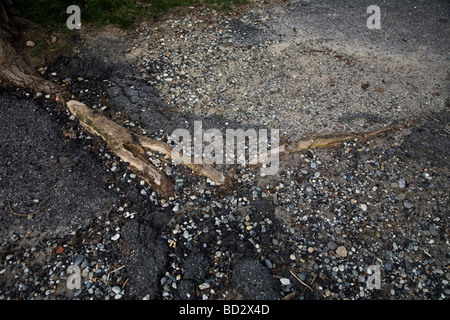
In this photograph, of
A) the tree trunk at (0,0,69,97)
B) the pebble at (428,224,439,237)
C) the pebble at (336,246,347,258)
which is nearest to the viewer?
the pebble at (336,246,347,258)

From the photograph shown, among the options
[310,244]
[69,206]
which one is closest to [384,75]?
[310,244]

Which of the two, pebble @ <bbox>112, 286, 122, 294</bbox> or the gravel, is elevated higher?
the gravel

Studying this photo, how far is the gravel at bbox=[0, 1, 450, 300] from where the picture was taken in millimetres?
3889

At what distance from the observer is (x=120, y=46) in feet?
22.5

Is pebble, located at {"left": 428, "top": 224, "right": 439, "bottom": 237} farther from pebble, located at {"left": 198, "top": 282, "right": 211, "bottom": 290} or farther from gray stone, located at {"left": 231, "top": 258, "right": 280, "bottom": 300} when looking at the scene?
pebble, located at {"left": 198, "top": 282, "right": 211, "bottom": 290}

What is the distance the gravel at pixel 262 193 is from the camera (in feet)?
12.8

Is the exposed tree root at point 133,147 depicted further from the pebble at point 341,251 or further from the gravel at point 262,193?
the pebble at point 341,251

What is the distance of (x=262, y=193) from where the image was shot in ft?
15.3

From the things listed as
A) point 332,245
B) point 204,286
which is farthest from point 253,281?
point 332,245

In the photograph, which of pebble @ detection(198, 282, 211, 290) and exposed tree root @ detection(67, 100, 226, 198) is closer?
pebble @ detection(198, 282, 211, 290)

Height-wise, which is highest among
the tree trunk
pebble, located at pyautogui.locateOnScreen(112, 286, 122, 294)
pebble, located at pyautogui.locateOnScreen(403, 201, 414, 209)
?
the tree trunk

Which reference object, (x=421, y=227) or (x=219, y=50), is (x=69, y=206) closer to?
(x=219, y=50)

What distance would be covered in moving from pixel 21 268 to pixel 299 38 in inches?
271

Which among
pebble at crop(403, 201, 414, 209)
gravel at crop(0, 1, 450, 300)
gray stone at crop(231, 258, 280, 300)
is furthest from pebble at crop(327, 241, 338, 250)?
pebble at crop(403, 201, 414, 209)
